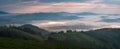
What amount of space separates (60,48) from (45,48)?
8336 mm

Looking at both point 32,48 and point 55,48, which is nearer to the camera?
point 32,48

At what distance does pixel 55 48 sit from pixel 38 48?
44.8ft

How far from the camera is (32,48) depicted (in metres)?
151

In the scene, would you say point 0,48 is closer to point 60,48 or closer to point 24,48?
point 24,48

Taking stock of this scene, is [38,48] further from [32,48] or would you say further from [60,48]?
[60,48]

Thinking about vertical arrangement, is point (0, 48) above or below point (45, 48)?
above

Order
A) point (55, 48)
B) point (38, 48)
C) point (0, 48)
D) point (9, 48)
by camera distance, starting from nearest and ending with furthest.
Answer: point (0, 48), point (9, 48), point (38, 48), point (55, 48)

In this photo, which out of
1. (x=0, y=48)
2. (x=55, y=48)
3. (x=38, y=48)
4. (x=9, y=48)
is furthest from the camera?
(x=55, y=48)

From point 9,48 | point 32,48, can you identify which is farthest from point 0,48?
point 32,48

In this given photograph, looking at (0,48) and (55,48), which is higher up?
(0,48)

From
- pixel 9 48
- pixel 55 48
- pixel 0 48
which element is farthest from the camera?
pixel 55 48

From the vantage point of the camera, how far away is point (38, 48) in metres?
152

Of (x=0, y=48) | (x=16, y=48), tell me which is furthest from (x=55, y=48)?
(x=0, y=48)

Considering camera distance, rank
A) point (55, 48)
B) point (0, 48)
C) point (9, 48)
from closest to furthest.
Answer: point (0, 48), point (9, 48), point (55, 48)
